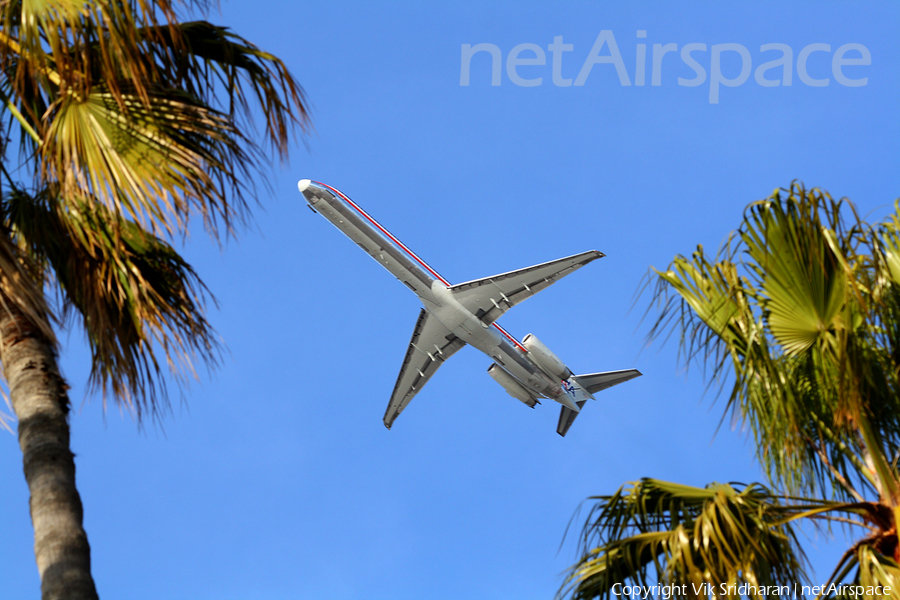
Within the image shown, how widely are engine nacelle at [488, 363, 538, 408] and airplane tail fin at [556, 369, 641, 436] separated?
3.41 metres

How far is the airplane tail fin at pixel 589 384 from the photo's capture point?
37.0 m

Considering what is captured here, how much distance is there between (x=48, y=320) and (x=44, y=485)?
6.00ft

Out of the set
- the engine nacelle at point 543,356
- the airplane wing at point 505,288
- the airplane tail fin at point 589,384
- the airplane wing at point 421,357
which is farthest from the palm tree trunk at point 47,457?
the airplane tail fin at point 589,384

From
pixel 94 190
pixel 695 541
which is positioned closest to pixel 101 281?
pixel 94 190

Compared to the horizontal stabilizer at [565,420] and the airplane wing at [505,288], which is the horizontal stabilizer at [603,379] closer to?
the horizontal stabilizer at [565,420]

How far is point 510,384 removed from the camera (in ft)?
111

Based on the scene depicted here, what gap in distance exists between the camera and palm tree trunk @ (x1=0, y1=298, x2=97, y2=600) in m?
7.45

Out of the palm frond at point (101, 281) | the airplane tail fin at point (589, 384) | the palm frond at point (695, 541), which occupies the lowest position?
the palm frond at point (695, 541)

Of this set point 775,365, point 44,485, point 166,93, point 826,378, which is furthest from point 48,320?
point 826,378

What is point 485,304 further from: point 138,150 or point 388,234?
point 138,150

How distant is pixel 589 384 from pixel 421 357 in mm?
8321

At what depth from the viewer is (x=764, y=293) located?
33.4ft

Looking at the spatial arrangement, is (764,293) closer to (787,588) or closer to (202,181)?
(787,588)

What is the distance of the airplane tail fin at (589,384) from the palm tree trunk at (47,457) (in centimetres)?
2996
